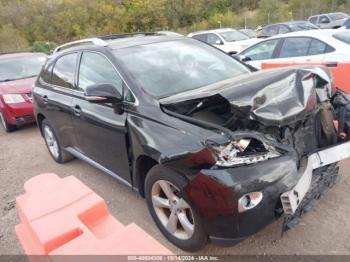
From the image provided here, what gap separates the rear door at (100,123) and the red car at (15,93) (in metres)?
3.36

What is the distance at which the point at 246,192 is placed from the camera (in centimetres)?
219

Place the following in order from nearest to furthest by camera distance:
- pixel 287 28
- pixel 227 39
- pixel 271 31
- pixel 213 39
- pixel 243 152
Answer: pixel 243 152
pixel 227 39
pixel 213 39
pixel 287 28
pixel 271 31

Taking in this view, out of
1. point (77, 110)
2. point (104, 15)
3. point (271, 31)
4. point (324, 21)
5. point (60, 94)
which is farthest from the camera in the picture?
point (104, 15)

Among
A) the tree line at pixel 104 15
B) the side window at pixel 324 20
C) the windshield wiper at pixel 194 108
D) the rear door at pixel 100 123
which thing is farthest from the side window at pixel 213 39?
the tree line at pixel 104 15

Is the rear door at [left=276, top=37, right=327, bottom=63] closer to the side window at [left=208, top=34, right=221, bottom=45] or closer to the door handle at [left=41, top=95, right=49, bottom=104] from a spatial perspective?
the door handle at [left=41, top=95, right=49, bottom=104]

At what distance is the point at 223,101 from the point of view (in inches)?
111

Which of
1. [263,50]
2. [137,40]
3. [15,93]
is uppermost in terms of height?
[137,40]

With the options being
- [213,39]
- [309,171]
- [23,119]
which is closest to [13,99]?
[23,119]

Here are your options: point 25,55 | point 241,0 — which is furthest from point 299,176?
point 241,0

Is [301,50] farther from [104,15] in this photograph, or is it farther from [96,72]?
[104,15]

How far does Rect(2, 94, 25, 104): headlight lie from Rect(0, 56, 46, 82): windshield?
0.99 m

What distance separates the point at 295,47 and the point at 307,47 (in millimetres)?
275

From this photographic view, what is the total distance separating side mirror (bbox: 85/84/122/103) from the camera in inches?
118

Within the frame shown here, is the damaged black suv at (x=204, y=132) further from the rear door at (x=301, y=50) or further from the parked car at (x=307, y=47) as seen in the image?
→ the rear door at (x=301, y=50)
